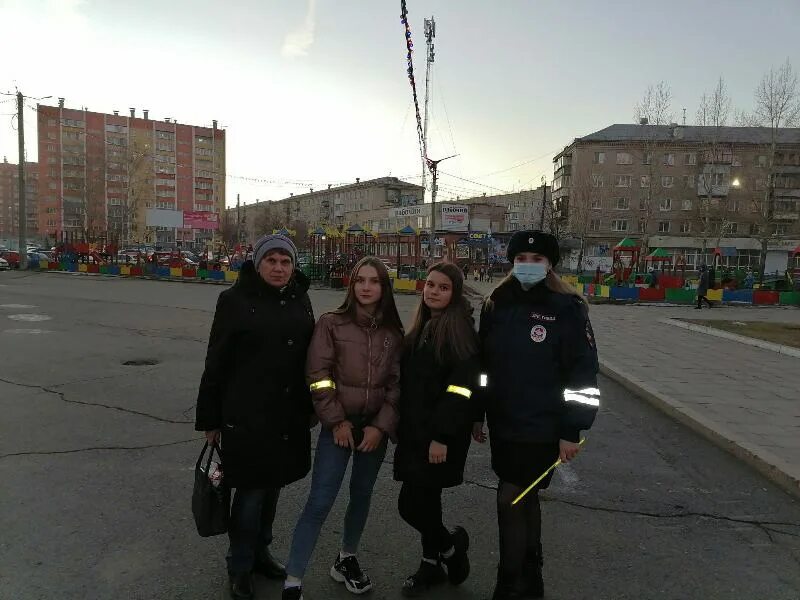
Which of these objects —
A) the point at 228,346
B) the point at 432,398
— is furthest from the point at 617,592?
the point at 228,346

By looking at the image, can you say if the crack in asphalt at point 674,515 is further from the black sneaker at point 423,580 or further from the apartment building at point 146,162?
the apartment building at point 146,162

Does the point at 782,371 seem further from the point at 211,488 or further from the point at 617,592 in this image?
the point at 211,488

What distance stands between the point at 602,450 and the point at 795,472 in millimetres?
1431

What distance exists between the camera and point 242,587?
Result: 2635 millimetres

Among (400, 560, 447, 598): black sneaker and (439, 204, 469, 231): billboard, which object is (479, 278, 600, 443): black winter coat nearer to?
(400, 560, 447, 598): black sneaker

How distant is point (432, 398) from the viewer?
2582 millimetres

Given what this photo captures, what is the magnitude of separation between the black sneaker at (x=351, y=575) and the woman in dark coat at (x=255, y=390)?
435 millimetres

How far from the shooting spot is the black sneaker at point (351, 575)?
2.70 metres

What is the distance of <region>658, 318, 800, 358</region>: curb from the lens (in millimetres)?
9945

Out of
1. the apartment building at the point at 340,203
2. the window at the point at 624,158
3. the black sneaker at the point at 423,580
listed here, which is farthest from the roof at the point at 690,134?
the black sneaker at the point at 423,580

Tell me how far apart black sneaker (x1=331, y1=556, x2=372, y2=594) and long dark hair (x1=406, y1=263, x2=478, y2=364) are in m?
1.15

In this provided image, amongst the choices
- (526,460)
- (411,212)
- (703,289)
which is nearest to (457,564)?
A: (526,460)

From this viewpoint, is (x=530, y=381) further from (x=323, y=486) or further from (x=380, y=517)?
(x=380, y=517)

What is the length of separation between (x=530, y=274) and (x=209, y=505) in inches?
74.5
